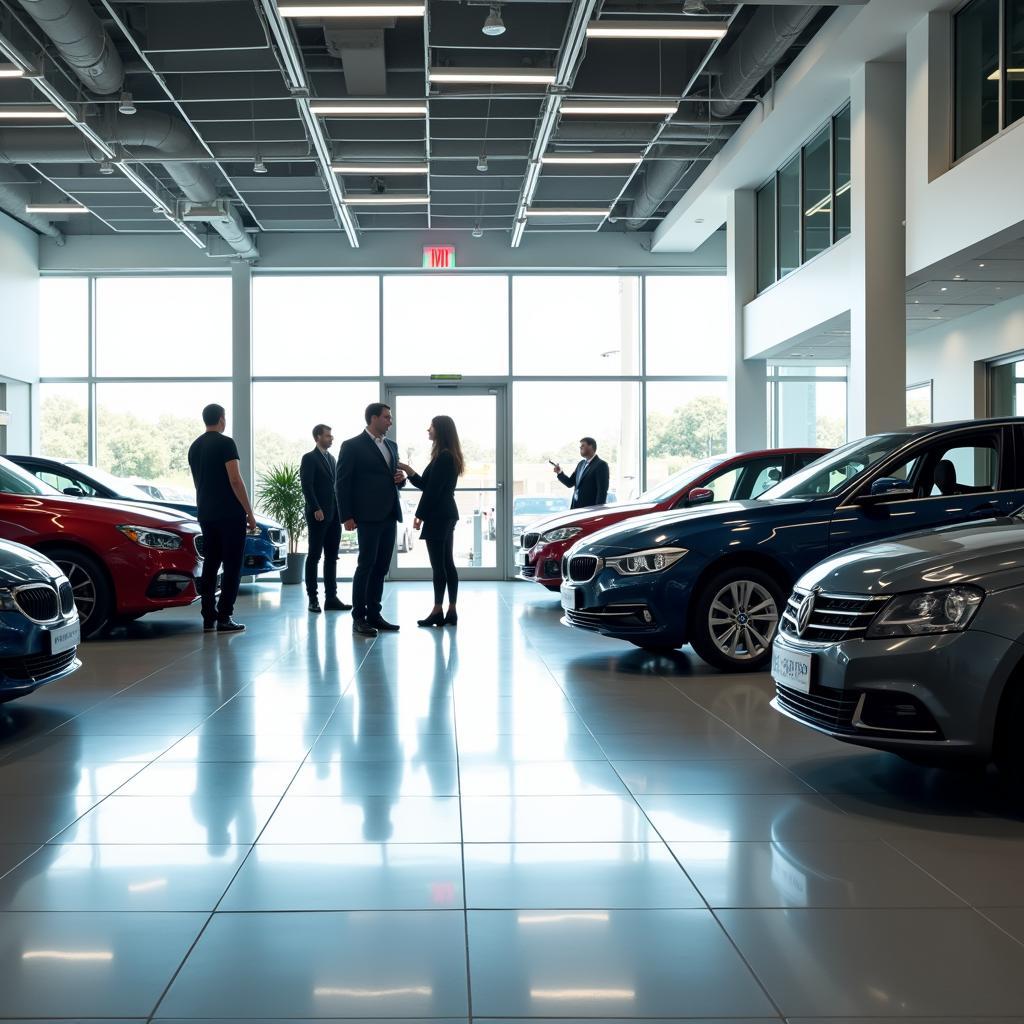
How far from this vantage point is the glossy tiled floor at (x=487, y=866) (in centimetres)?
255

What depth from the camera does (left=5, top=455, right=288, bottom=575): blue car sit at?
36.6 feet

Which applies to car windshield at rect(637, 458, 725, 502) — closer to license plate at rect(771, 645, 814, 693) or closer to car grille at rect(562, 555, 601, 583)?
car grille at rect(562, 555, 601, 583)

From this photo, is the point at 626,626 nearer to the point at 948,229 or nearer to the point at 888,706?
the point at 888,706

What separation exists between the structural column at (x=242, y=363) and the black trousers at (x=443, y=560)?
8.05 meters

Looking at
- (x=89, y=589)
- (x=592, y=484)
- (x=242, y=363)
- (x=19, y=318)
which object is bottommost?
(x=89, y=589)

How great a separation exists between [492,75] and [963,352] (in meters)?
7.64

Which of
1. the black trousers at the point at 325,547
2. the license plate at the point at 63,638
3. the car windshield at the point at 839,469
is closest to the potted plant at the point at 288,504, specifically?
the black trousers at the point at 325,547

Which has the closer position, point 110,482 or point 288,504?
point 110,482

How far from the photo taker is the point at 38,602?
17.5 ft

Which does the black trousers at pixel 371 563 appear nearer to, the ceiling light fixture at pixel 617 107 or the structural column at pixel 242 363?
the ceiling light fixture at pixel 617 107

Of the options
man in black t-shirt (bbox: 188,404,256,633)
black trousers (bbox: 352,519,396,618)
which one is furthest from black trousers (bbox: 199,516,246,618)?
black trousers (bbox: 352,519,396,618)

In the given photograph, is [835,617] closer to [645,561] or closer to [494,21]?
[645,561]

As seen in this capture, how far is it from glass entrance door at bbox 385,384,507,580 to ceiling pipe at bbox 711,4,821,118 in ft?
22.1

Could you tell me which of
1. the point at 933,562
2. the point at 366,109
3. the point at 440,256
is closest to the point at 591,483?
the point at 366,109
